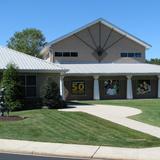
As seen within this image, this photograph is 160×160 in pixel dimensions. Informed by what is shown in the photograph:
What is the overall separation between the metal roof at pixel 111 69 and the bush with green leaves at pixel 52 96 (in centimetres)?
1246

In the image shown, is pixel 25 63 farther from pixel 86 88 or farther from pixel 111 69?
pixel 111 69

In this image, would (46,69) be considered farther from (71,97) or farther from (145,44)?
(145,44)

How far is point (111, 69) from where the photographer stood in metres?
45.9

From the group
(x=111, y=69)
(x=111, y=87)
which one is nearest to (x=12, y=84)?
(x=111, y=87)

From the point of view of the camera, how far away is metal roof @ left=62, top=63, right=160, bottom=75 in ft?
144

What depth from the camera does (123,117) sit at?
2331cm

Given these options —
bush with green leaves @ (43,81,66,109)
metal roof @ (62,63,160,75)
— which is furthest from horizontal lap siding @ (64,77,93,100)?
bush with green leaves @ (43,81,66,109)

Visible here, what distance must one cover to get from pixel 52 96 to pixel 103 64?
19363 millimetres

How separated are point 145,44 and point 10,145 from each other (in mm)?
37799

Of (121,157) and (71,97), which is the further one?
(71,97)

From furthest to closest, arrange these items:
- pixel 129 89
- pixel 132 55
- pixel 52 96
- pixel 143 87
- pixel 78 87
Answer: pixel 132 55
pixel 143 87
pixel 129 89
pixel 78 87
pixel 52 96

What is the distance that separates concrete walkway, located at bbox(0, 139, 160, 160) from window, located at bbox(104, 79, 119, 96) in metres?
30.8

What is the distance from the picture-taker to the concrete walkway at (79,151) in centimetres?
1246

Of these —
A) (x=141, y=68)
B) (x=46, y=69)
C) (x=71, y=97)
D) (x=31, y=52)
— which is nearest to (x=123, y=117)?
(x=46, y=69)
